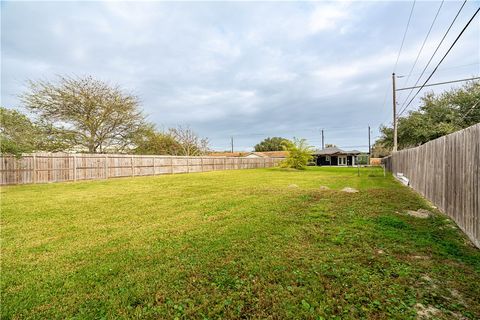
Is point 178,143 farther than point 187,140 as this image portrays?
No

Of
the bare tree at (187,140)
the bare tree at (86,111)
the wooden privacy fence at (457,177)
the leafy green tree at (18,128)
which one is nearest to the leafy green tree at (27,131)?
the leafy green tree at (18,128)

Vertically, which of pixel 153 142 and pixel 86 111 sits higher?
pixel 86 111

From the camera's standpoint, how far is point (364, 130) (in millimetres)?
47312

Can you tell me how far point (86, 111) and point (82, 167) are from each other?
6727mm

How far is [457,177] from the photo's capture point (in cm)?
420

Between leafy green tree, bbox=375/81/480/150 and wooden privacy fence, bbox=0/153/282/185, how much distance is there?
19.6 metres

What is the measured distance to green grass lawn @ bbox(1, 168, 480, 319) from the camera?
6.61 feet

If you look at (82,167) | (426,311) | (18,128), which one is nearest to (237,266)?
(426,311)

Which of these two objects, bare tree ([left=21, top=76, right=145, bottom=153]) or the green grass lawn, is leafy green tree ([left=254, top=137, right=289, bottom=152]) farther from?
the green grass lawn

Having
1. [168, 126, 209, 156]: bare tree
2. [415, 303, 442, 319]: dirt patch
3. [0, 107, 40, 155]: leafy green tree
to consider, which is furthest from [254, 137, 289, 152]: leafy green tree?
[415, 303, 442, 319]: dirt patch

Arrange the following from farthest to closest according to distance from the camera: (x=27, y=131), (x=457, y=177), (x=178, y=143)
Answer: (x=178, y=143)
(x=27, y=131)
(x=457, y=177)

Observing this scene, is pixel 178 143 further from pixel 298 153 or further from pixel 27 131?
Answer: pixel 27 131

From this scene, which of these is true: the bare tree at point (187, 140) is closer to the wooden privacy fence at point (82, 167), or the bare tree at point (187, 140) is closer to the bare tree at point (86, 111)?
the wooden privacy fence at point (82, 167)

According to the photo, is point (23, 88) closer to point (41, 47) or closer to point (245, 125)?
point (41, 47)
